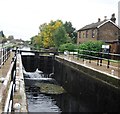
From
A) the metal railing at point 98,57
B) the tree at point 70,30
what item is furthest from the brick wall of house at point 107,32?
the tree at point 70,30

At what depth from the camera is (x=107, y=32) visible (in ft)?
131

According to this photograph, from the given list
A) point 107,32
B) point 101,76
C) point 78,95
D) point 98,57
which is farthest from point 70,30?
point 101,76

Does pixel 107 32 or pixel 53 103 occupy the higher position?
pixel 107 32

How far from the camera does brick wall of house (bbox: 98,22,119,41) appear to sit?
39.2m

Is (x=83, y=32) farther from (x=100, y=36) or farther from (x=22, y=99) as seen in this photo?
(x=22, y=99)

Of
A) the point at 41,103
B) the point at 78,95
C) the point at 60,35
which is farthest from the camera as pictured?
the point at 60,35

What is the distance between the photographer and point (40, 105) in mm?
15141

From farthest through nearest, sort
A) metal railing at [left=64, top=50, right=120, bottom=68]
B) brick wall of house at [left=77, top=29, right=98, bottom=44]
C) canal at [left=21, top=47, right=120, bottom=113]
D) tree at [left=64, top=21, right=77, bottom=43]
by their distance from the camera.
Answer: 1. tree at [left=64, top=21, right=77, bottom=43]
2. brick wall of house at [left=77, top=29, right=98, bottom=44]
3. metal railing at [left=64, top=50, right=120, bottom=68]
4. canal at [left=21, top=47, right=120, bottom=113]

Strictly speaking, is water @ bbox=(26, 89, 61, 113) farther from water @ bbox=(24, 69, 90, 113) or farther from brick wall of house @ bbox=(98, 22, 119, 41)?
brick wall of house @ bbox=(98, 22, 119, 41)

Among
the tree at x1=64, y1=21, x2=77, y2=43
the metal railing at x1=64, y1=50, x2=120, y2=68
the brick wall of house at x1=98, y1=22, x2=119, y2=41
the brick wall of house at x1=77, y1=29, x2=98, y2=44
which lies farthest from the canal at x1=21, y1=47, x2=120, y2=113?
the tree at x1=64, y1=21, x2=77, y2=43

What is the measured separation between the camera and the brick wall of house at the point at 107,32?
1545 inches

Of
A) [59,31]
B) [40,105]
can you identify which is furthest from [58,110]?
[59,31]

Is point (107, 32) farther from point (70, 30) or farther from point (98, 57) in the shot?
point (70, 30)

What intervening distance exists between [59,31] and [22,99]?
3840 cm
